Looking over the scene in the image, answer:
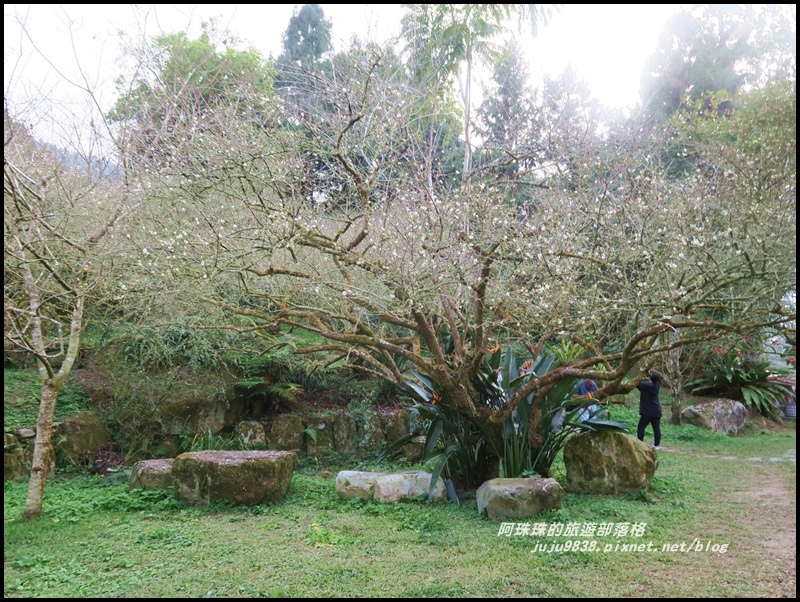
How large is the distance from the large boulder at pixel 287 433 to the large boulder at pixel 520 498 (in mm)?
3547

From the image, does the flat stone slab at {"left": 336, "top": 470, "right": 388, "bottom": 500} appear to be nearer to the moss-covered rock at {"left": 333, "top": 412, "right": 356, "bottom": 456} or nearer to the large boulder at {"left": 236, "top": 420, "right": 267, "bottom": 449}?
the moss-covered rock at {"left": 333, "top": 412, "right": 356, "bottom": 456}

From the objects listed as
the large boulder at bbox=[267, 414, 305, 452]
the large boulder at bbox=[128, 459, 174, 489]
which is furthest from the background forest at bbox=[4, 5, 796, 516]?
the large boulder at bbox=[267, 414, 305, 452]

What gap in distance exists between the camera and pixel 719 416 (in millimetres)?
9367

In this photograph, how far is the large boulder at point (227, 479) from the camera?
4.86 meters

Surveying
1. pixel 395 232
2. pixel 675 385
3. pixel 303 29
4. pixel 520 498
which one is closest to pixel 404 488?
pixel 520 498

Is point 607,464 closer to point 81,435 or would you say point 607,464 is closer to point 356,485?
point 356,485

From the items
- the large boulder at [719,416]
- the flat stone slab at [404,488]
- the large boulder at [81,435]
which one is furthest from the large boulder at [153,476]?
the large boulder at [719,416]

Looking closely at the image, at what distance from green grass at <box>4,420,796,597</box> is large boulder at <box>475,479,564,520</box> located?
10 cm

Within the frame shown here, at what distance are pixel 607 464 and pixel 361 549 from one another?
2431 mm

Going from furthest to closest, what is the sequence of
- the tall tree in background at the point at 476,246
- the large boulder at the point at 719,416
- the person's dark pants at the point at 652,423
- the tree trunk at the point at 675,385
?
the tree trunk at the point at 675,385, the large boulder at the point at 719,416, the person's dark pants at the point at 652,423, the tall tree in background at the point at 476,246

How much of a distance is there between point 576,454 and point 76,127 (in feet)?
19.1

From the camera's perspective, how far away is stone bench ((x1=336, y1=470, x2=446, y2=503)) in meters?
4.91

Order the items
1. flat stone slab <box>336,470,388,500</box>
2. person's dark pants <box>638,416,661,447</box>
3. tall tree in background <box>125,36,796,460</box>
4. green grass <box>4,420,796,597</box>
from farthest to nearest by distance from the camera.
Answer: person's dark pants <box>638,416,661,447</box> → flat stone slab <box>336,470,388,500</box> → tall tree in background <box>125,36,796,460</box> → green grass <box>4,420,796,597</box>

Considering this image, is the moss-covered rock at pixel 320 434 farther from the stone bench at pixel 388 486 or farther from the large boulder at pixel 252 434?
the stone bench at pixel 388 486
